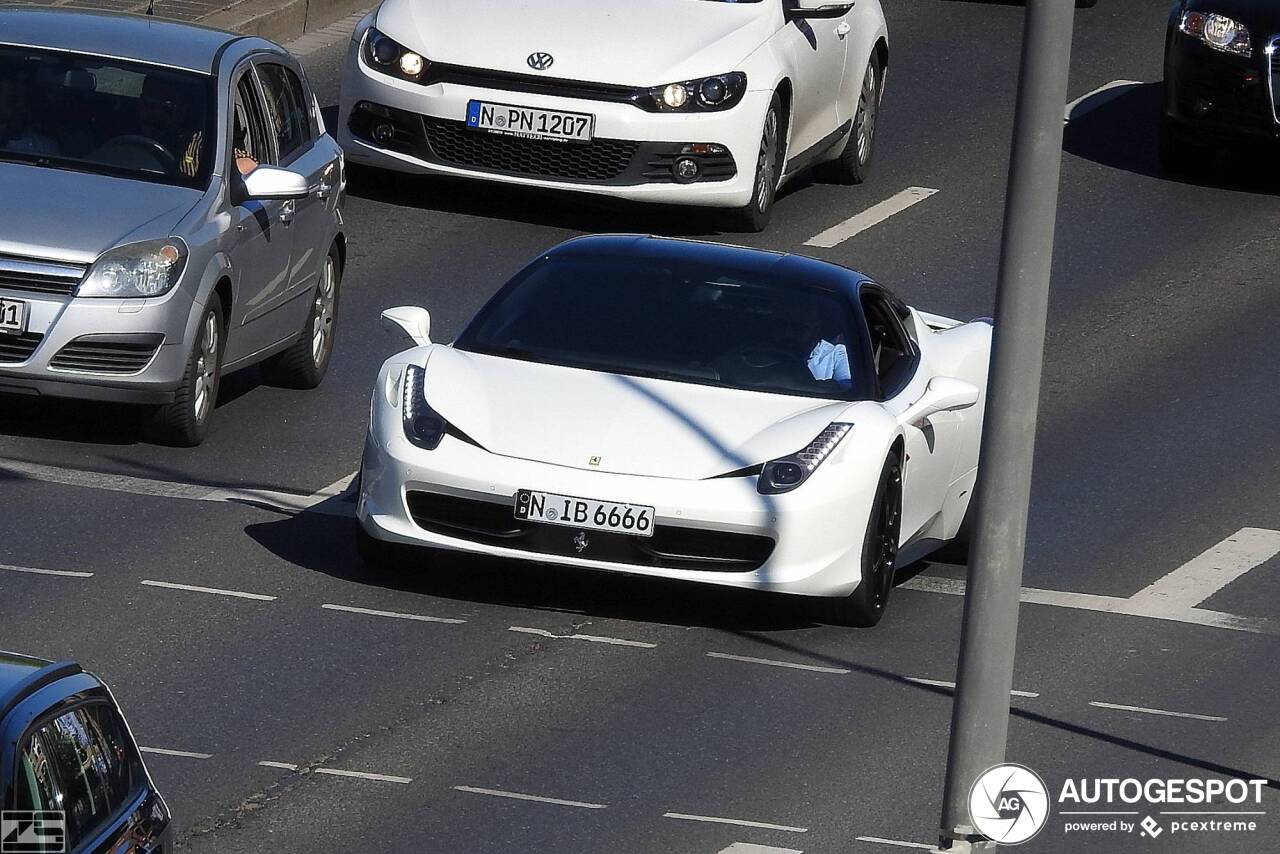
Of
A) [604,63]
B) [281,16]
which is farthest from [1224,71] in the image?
[281,16]

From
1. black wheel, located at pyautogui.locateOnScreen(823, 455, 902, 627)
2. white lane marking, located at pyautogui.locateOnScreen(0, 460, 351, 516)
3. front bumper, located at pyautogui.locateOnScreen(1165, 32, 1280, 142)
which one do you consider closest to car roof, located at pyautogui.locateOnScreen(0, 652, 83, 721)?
black wheel, located at pyautogui.locateOnScreen(823, 455, 902, 627)

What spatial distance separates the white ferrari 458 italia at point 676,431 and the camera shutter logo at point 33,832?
5054mm

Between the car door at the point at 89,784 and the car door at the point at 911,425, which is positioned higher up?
the car door at the point at 89,784

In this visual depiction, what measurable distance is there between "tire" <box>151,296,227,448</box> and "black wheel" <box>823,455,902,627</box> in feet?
11.0

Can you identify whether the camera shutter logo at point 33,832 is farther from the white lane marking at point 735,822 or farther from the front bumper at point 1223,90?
the front bumper at point 1223,90

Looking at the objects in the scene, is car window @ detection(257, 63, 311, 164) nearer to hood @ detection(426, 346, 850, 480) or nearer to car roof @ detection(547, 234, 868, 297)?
car roof @ detection(547, 234, 868, 297)

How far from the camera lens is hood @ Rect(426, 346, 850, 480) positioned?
10.8 m

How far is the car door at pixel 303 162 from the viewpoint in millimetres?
14422

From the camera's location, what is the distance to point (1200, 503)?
44.2ft

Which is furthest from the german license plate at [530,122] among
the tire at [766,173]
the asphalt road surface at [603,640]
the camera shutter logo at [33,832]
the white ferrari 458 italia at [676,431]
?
the camera shutter logo at [33,832]

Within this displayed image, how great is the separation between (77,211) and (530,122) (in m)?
5.03

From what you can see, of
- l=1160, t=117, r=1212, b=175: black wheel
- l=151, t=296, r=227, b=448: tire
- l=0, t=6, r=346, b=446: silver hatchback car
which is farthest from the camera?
l=1160, t=117, r=1212, b=175: black wheel

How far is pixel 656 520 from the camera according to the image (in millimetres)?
10656

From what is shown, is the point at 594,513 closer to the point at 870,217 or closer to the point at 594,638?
the point at 594,638
